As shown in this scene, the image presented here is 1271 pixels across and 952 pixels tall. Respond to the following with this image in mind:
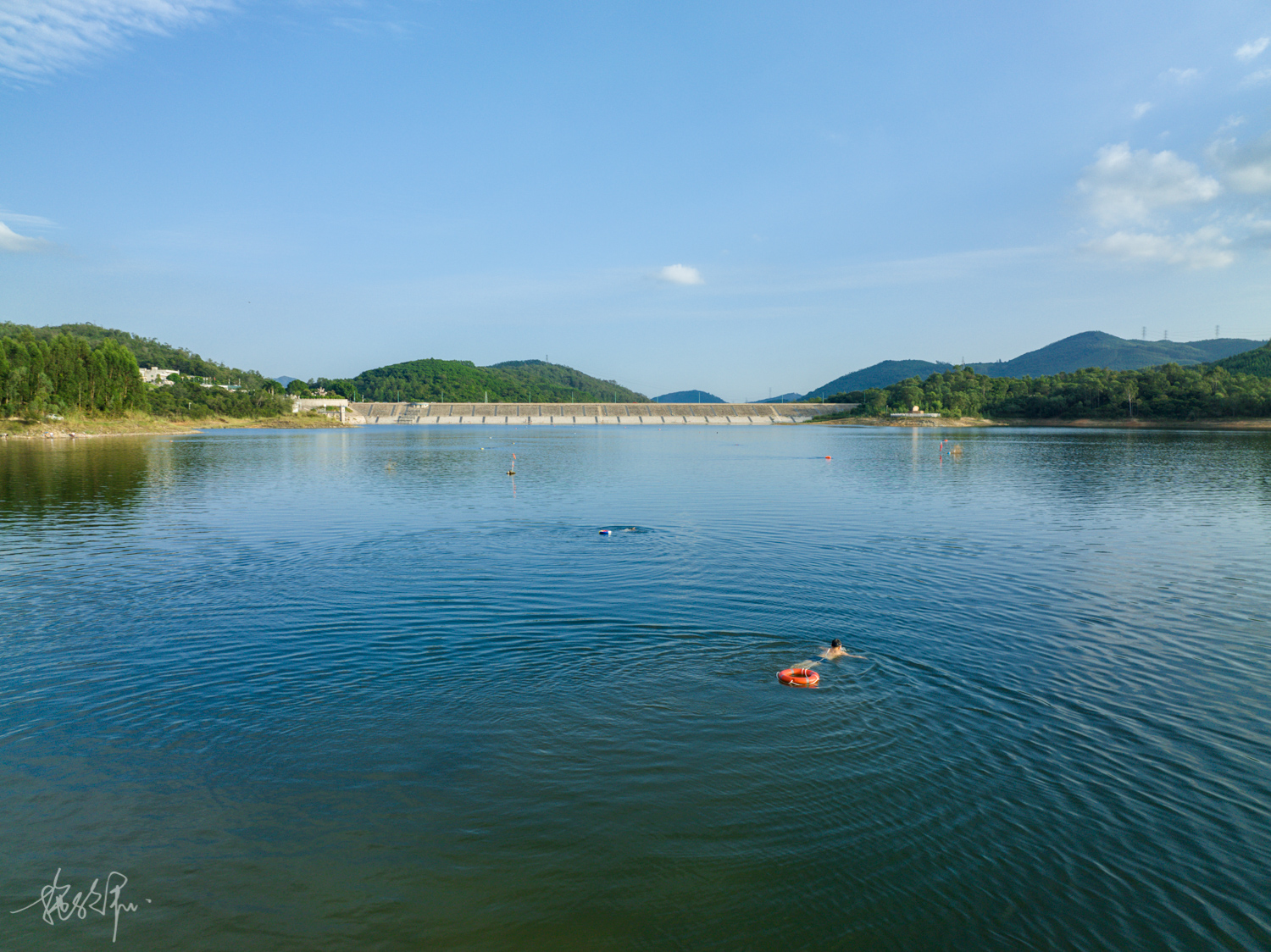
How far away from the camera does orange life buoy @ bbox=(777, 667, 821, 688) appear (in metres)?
11.7

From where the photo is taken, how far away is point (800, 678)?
11.8 meters

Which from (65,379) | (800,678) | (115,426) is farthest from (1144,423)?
(65,379)

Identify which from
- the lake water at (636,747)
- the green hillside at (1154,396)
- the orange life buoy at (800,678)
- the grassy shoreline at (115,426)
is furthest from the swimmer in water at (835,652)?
the green hillside at (1154,396)

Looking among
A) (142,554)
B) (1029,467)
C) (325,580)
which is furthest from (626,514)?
(1029,467)

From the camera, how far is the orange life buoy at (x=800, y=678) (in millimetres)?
11688

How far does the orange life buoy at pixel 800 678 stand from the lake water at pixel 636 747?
0.22 meters

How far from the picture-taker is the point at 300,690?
37.6ft

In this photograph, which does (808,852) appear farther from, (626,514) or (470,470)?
(470,470)

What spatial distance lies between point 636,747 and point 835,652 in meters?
4.94

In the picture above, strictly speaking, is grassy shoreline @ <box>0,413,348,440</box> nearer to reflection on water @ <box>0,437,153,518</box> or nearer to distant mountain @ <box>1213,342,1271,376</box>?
reflection on water @ <box>0,437,153,518</box>

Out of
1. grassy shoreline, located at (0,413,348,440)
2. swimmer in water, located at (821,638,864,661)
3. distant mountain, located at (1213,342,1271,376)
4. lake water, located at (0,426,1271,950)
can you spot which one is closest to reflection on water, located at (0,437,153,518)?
lake water, located at (0,426,1271,950)

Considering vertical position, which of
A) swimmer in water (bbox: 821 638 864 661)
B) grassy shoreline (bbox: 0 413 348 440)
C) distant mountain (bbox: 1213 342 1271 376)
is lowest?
swimmer in water (bbox: 821 638 864 661)

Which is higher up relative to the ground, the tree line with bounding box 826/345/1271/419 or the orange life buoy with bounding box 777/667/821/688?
the tree line with bounding box 826/345/1271/419
